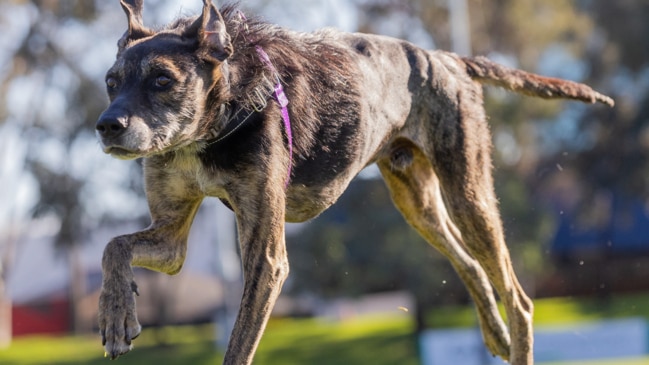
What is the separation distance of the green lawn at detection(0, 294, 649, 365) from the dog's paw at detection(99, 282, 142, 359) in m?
18.3

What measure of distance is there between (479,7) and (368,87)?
31433mm

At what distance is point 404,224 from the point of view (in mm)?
27438

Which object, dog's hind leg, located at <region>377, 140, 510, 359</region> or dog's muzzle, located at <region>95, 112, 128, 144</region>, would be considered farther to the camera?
dog's hind leg, located at <region>377, 140, 510, 359</region>

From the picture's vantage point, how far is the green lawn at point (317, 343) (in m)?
25.6

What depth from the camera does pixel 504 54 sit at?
119 ft

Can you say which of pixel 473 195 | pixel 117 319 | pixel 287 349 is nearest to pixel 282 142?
pixel 117 319

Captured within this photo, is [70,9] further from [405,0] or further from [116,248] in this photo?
[116,248]

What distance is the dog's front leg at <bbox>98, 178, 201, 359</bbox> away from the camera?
5078mm

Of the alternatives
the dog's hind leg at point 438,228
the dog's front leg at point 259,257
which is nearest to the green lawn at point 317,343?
the dog's hind leg at point 438,228

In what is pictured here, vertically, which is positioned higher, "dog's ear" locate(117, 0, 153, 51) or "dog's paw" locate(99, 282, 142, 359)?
"dog's ear" locate(117, 0, 153, 51)

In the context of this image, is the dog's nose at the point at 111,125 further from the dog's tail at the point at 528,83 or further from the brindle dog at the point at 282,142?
the dog's tail at the point at 528,83

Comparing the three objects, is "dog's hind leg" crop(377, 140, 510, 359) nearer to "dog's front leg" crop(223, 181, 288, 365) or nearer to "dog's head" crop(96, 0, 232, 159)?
"dog's front leg" crop(223, 181, 288, 365)

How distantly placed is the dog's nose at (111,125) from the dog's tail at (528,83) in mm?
3228

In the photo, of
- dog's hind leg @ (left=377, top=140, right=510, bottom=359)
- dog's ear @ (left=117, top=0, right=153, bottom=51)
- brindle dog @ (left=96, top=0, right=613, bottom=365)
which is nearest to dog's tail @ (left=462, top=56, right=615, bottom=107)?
brindle dog @ (left=96, top=0, right=613, bottom=365)
